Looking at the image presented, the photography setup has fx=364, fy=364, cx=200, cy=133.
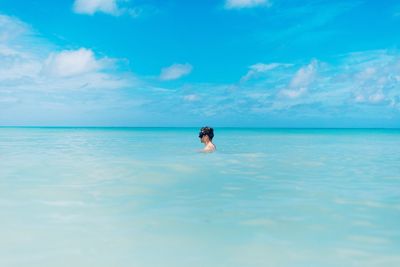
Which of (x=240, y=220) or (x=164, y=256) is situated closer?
(x=164, y=256)

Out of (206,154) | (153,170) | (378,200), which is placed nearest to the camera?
(378,200)

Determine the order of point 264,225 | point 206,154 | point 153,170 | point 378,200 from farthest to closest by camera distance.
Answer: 1. point 206,154
2. point 153,170
3. point 378,200
4. point 264,225

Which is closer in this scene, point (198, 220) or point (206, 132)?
point (198, 220)

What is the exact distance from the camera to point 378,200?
940 cm

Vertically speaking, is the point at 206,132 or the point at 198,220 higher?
the point at 206,132

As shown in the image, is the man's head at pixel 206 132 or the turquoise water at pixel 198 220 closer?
the turquoise water at pixel 198 220

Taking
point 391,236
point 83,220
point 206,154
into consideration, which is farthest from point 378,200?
point 206,154

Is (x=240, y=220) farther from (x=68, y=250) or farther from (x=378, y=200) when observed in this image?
(x=378, y=200)

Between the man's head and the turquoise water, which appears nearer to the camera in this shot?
the turquoise water

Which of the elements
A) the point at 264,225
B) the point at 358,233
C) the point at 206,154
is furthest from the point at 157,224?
the point at 206,154

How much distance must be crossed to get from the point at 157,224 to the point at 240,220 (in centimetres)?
168

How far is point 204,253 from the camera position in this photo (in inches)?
222

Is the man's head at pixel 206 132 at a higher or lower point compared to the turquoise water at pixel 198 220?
higher

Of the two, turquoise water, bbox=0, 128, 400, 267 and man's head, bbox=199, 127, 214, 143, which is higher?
man's head, bbox=199, 127, 214, 143
